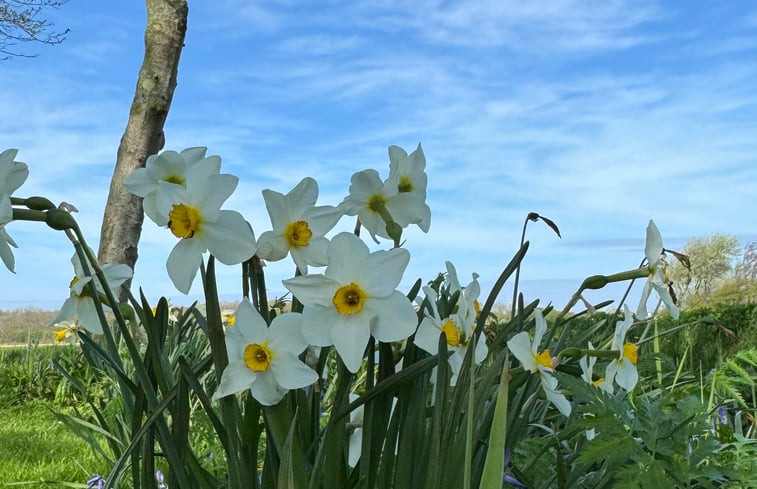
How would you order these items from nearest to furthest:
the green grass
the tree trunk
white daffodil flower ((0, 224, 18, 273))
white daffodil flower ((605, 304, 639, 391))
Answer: white daffodil flower ((0, 224, 18, 273)), white daffodil flower ((605, 304, 639, 391)), the green grass, the tree trunk

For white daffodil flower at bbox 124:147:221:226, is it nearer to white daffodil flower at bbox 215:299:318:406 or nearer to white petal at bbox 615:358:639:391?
white daffodil flower at bbox 215:299:318:406

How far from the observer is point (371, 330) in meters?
0.87

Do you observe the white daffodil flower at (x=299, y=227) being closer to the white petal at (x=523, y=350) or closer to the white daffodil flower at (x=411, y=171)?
the white daffodil flower at (x=411, y=171)

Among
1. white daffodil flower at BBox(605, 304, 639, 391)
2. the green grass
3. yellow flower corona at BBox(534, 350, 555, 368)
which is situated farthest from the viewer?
the green grass

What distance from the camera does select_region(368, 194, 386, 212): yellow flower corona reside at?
1.03 meters

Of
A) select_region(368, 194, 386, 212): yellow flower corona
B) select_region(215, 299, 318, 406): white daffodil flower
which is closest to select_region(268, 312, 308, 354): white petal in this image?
select_region(215, 299, 318, 406): white daffodil flower

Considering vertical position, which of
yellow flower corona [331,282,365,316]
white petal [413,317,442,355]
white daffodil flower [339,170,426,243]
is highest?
white daffodil flower [339,170,426,243]

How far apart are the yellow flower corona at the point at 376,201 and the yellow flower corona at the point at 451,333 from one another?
0.20 metres

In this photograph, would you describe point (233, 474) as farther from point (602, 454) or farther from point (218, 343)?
point (602, 454)

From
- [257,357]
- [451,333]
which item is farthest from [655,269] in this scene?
[257,357]

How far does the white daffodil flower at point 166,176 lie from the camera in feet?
2.82

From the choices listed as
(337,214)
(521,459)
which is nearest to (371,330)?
(337,214)

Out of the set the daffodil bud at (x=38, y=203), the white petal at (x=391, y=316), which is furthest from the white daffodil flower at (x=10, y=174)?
the white petal at (x=391, y=316)

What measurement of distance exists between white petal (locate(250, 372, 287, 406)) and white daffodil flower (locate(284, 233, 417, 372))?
0.27ft
